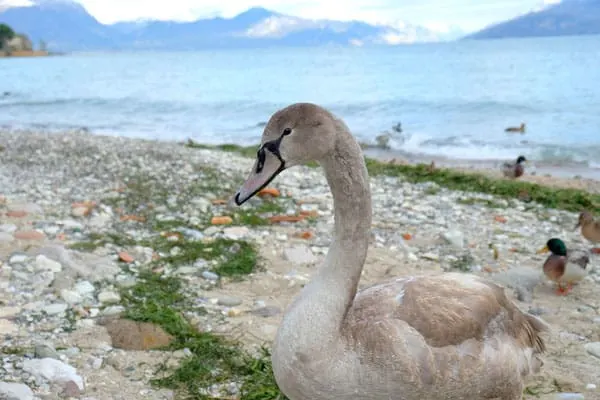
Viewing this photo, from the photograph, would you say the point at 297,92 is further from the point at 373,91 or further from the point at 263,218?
the point at 263,218

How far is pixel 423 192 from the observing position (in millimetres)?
11836

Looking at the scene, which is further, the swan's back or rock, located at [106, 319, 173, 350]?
rock, located at [106, 319, 173, 350]

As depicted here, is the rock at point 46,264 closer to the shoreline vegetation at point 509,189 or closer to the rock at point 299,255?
the rock at point 299,255

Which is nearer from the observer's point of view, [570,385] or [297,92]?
[570,385]

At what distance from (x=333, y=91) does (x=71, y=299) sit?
42361 mm

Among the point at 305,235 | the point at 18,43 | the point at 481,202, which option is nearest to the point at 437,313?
the point at 305,235

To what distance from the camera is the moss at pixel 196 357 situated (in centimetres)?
500

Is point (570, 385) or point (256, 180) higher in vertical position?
point (256, 180)

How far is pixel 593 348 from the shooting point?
5762 millimetres

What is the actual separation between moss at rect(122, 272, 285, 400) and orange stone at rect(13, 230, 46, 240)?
194cm

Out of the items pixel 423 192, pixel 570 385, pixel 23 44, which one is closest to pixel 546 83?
pixel 423 192

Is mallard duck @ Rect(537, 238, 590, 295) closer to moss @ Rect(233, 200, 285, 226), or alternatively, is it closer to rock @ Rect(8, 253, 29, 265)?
moss @ Rect(233, 200, 285, 226)

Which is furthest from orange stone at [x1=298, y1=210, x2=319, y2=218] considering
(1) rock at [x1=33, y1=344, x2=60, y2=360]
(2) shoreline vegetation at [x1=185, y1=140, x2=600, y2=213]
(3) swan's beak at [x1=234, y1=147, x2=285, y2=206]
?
(3) swan's beak at [x1=234, y1=147, x2=285, y2=206]

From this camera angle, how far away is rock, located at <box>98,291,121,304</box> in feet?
20.9
